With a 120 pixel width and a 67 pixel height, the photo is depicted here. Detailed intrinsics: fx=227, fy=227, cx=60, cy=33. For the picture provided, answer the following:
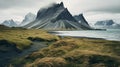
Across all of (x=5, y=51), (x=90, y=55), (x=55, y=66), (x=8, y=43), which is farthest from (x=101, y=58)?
(x=8, y=43)

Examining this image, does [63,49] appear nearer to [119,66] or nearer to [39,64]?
[39,64]

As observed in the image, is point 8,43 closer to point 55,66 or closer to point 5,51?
point 5,51

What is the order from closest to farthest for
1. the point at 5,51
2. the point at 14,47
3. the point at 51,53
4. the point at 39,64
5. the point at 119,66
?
the point at 119,66 → the point at 39,64 → the point at 51,53 → the point at 5,51 → the point at 14,47

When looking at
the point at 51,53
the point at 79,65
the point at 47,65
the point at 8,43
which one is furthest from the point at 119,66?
the point at 8,43

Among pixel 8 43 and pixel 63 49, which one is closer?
pixel 63 49

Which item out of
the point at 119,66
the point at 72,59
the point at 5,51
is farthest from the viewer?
the point at 5,51

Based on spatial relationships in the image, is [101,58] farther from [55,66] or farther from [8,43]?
[8,43]

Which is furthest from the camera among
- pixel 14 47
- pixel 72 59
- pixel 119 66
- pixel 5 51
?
pixel 14 47

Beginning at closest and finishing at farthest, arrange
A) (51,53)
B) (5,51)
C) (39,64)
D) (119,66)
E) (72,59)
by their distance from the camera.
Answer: (119,66), (39,64), (72,59), (51,53), (5,51)

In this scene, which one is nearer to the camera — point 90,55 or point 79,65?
point 79,65
